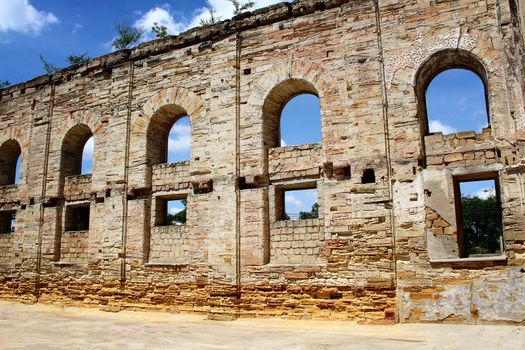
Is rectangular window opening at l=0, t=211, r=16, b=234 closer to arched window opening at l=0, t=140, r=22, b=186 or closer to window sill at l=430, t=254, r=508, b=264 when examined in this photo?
arched window opening at l=0, t=140, r=22, b=186

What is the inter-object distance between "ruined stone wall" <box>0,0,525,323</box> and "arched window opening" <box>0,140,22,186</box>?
217 centimetres

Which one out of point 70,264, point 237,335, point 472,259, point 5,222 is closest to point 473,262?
point 472,259

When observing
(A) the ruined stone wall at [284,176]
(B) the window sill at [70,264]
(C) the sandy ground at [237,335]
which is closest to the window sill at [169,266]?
(A) the ruined stone wall at [284,176]

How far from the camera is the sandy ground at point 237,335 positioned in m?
6.68

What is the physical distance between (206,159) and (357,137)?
3524 mm

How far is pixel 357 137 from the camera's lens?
29.8ft

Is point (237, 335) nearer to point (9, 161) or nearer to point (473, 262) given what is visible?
point (473, 262)

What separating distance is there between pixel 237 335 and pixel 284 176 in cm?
346

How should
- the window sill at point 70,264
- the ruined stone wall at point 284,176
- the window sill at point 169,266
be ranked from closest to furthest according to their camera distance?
1. the ruined stone wall at point 284,176
2. the window sill at point 169,266
3. the window sill at point 70,264

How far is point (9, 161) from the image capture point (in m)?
15.4

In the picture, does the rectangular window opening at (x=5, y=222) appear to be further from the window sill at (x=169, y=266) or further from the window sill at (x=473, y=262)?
the window sill at (x=473, y=262)

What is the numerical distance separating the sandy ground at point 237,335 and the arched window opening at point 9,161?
668 cm

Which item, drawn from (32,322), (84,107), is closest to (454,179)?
(32,322)

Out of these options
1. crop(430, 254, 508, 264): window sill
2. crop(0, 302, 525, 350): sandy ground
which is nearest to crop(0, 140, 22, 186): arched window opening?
crop(0, 302, 525, 350): sandy ground
